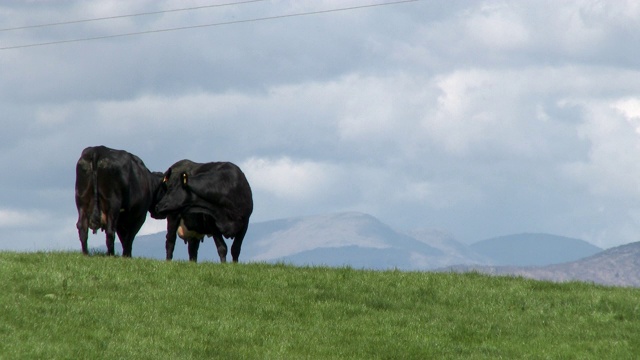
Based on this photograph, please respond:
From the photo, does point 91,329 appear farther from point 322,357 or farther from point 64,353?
point 322,357

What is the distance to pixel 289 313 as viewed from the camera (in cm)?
2442

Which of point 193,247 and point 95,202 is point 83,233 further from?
point 193,247

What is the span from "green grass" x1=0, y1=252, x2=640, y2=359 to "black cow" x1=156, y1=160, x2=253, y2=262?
5.06 metres

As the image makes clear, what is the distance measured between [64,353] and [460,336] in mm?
8080

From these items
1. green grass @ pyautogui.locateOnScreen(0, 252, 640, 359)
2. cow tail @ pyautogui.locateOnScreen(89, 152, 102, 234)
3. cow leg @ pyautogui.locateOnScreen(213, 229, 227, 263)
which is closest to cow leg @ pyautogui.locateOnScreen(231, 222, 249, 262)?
cow leg @ pyautogui.locateOnScreen(213, 229, 227, 263)

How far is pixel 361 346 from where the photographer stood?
22.2 metres

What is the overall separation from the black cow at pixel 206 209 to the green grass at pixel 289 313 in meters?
5.06

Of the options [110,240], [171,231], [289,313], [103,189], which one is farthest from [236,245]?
[289,313]

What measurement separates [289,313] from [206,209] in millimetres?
10349

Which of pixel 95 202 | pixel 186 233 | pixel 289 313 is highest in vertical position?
pixel 95 202

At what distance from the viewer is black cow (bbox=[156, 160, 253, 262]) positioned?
112 ft

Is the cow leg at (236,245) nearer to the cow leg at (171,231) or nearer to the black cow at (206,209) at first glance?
the black cow at (206,209)

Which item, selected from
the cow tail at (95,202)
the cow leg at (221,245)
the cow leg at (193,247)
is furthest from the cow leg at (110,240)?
the cow leg at (193,247)

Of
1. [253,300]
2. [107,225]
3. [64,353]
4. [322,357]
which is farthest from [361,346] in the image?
[107,225]
